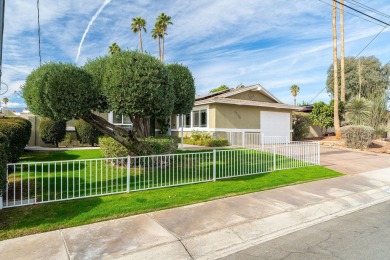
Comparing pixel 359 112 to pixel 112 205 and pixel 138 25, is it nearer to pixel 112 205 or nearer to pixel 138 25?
pixel 112 205

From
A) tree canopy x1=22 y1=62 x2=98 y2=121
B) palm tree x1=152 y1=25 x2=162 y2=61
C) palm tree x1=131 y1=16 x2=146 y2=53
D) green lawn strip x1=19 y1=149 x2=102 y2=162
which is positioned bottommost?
green lawn strip x1=19 y1=149 x2=102 y2=162

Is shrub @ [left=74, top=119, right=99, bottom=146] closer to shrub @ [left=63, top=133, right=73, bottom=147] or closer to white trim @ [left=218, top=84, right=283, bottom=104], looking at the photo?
shrub @ [left=63, top=133, right=73, bottom=147]

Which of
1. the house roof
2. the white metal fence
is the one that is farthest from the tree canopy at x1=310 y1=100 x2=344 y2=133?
the white metal fence

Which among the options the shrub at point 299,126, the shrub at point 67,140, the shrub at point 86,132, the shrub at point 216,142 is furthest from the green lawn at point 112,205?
the shrub at point 299,126

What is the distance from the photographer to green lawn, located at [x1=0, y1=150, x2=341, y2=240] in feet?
15.5

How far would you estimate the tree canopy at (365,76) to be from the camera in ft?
129

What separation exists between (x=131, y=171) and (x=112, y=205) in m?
2.98

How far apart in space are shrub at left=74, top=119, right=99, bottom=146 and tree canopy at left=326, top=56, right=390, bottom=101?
3719cm

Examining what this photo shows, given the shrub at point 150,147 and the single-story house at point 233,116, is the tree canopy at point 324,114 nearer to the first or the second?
the single-story house at point 233,116

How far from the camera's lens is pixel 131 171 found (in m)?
8.73

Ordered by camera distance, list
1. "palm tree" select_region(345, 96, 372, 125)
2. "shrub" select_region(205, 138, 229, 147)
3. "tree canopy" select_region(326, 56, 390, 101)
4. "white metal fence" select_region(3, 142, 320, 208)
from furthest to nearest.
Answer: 1. "tree canopy" select_region(326, 56, 390, 101)
2. "palm tree" select_region(345, 96, 372, 125)
3. "shrub" select_region(205, 138, 229, 147)
4. "white metal fence" select_region(3, 142, 320, 208)

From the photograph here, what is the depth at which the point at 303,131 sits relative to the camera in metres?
24.6

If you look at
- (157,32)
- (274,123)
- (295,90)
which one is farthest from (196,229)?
(295,90)

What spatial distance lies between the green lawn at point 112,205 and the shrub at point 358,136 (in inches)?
495
